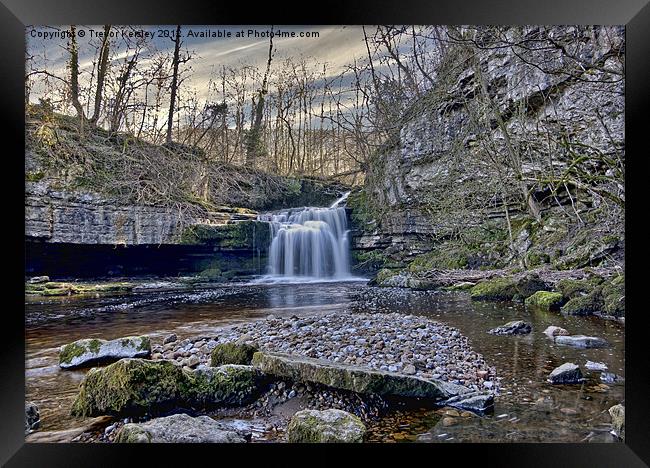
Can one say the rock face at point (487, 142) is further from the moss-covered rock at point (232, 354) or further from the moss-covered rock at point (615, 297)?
the moss-covered rock at point (232, 354)

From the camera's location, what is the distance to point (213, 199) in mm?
2854

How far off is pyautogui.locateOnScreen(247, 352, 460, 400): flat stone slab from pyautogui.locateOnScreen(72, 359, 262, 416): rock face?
0.19 meters

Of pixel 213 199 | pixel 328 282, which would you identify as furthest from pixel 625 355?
pixel 213 199

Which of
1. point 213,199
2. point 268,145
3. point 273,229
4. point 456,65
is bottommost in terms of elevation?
point 273,229

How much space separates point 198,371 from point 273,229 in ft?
3.84

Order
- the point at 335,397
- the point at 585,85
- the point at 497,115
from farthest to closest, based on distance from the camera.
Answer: the point at 497,115, the point at 585,85, the point at 335,397

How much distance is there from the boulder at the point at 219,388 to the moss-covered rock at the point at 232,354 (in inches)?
4.1

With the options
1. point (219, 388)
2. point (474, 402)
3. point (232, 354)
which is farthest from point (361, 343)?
point (219, 388)

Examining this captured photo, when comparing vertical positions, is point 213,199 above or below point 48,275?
above

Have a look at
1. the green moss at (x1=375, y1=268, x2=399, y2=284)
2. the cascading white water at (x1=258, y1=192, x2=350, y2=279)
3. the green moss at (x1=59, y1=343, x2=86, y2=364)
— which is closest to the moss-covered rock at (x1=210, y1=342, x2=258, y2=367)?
the cascading white water at (x1=258, y1=192, x2=350, y2=279)

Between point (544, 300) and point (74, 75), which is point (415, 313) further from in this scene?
point (74, 75)

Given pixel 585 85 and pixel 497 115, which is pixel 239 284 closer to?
pixel 497 115

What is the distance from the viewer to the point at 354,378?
2.41 meters

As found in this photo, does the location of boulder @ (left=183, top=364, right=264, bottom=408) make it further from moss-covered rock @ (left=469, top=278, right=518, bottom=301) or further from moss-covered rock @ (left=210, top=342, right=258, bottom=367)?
moss-covered rock @ (left=469, top=278, right=518, bottom=301)
